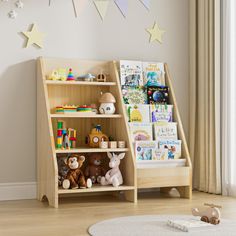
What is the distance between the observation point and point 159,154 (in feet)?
12.5

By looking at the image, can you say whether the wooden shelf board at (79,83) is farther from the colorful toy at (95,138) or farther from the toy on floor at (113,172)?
the toy on floor at (113,172)

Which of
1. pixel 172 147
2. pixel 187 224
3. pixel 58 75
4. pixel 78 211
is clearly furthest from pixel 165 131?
pixel 187 224

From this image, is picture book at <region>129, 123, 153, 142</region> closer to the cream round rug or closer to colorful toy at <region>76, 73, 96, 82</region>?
colorful toy at <region>76, 73, 96, 82</region>

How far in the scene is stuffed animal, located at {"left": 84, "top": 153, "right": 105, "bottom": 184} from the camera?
3762 millimetres

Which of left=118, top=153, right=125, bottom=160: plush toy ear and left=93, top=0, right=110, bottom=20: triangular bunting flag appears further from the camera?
left=93, top=0, right=110, bottom=20: triangular bunting flag

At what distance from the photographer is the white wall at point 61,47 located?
12.4 feet

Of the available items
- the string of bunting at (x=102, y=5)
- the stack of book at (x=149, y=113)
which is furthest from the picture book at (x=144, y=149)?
the string of bunting at (x=102, y=5)

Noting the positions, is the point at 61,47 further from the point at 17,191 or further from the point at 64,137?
the point at 17,191

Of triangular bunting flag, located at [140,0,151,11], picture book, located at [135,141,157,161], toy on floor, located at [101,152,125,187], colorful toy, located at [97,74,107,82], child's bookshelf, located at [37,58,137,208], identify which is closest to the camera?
child's bookshelf, located at [37,58,137,208]

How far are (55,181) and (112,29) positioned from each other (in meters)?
1.43

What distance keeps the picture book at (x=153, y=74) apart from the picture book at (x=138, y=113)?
0.74 ft

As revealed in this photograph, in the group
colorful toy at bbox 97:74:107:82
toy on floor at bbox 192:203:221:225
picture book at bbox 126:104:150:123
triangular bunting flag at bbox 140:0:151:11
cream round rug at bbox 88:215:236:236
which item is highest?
triangular bunting flag at bbox 140:0:151:11

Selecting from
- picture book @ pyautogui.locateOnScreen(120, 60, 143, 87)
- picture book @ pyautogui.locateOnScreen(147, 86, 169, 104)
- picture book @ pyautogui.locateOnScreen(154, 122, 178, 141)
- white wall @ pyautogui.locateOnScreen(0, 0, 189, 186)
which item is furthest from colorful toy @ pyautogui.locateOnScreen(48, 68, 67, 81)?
picture book @ pyautogui.locateOnScreen(154, 122, 178, 141)

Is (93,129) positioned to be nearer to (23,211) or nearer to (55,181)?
(55,181)
